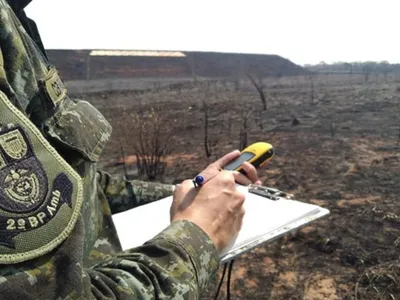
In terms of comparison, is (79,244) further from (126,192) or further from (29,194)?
(126,192)

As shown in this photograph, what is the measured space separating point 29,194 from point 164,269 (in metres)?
0.31

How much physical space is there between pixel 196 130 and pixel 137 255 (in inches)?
371

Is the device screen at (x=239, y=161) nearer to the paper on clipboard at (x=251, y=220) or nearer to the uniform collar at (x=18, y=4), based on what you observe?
the paper on clipboard at (x=251, y=220)

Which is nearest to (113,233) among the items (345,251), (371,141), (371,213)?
(345,251)

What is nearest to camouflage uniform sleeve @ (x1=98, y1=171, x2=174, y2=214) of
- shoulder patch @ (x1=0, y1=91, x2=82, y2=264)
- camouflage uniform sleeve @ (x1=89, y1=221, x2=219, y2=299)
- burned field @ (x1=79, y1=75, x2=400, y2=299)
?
camouflage uniform sleeve @ (x1=89, y1=221, x2=219, y2=299)

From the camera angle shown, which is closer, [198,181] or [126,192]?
[198,181]

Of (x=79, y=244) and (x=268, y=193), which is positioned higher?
(x=79, y=244)

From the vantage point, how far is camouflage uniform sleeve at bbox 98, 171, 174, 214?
1.46m

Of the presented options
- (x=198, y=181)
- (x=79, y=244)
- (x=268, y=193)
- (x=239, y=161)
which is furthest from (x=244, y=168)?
(x=79, y=244)

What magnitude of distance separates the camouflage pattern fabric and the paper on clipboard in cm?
17

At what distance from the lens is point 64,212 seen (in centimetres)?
61

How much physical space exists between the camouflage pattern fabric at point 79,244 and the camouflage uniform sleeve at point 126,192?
45 cm

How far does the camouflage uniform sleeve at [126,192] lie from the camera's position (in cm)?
146

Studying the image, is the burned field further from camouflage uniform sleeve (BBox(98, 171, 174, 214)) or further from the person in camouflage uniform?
the person in camouflage uniform
